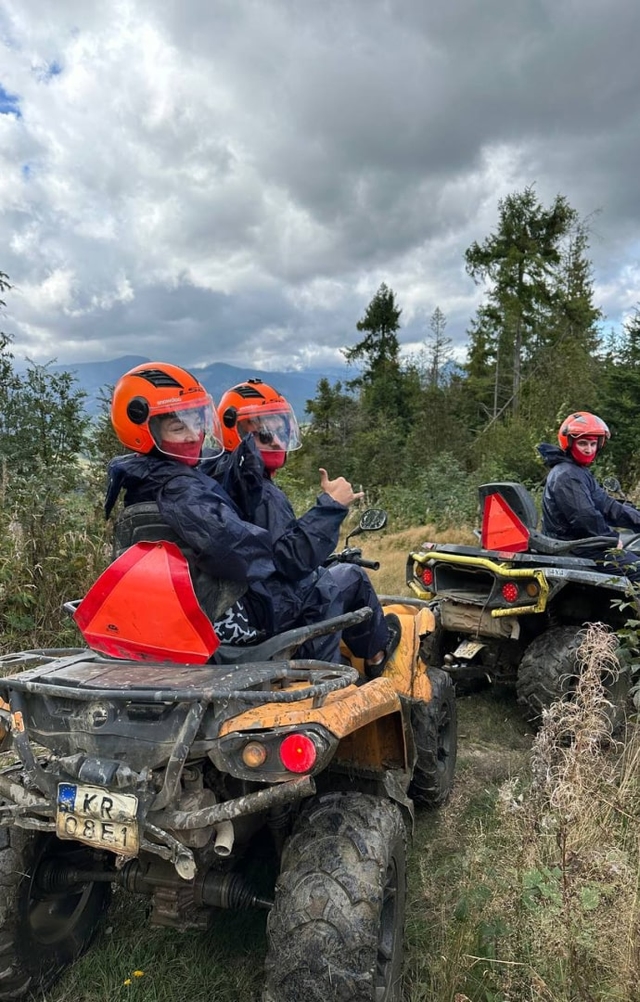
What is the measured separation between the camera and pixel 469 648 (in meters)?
5.39

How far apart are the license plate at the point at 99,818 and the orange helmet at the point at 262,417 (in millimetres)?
1873

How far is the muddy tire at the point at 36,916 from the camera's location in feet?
7.92

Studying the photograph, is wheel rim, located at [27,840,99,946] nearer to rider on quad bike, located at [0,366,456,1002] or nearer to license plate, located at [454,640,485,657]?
rider on quad bike, located at [0,366,456,1002]

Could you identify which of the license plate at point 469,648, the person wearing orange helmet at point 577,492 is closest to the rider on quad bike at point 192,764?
the license plate at point 469,648

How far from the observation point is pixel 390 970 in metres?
2.30

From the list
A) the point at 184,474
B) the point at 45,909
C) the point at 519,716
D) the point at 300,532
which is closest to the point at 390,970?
the point at 45,909

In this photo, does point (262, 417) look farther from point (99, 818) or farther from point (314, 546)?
point (99, 818)

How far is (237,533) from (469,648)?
3374mm

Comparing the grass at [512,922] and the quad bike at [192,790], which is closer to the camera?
the quad bike at [192,790]

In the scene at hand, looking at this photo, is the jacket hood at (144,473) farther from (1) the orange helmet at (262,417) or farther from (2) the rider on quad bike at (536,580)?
(2) the rider on quad bike at (536,580)

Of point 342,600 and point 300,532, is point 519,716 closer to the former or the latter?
point 342,600

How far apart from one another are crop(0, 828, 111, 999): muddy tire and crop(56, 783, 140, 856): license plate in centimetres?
51

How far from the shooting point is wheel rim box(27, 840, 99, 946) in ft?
8.38

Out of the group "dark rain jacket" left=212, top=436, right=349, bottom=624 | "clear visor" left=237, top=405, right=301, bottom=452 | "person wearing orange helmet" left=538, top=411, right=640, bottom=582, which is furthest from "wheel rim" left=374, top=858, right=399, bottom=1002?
"person wearing orange helmet" left=538, top=411, right=640, bottom=582
